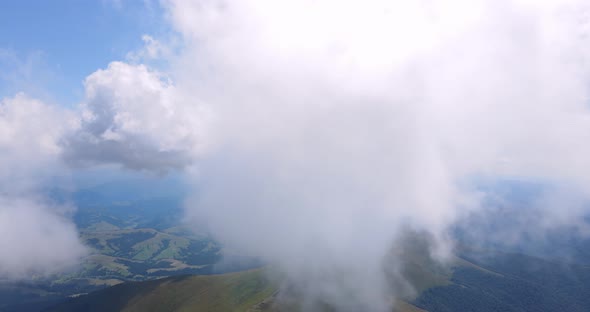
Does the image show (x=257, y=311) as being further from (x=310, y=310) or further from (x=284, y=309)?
(x=310, y=310)

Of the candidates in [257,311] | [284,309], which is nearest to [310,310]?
[284,309]
